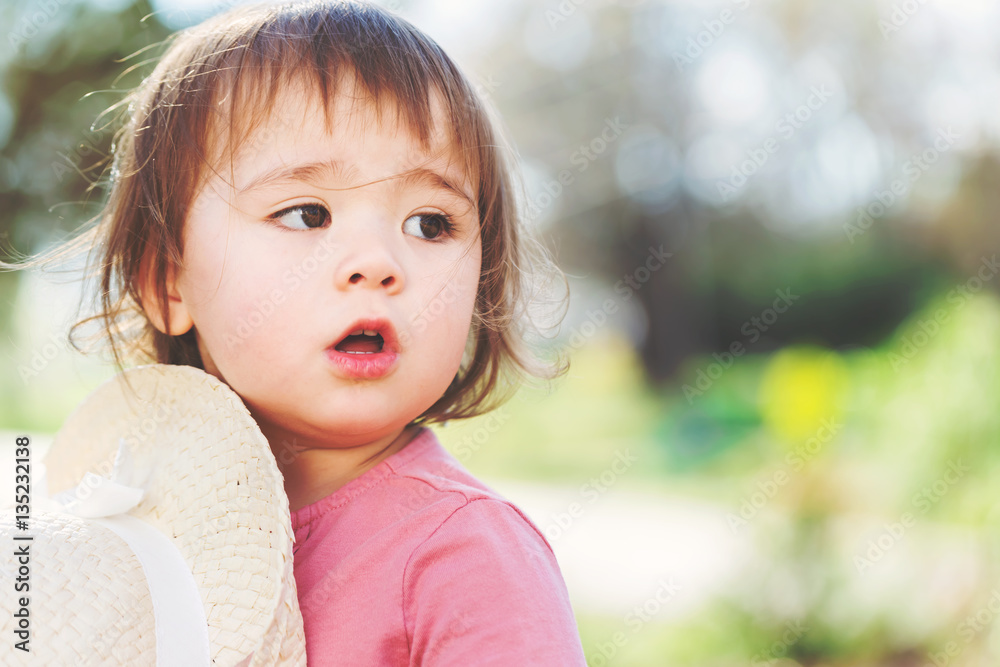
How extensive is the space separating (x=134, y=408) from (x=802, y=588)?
Result: 12.8 feet

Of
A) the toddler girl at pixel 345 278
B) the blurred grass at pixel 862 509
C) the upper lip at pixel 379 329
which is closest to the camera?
the toddler girl at pixel 345 278

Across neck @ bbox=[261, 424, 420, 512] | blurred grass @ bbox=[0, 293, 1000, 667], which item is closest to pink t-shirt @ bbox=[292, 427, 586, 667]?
neck @ bbox=[261, 424, 420, 512]

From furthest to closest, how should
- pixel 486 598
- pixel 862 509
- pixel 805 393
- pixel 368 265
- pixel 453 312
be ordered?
pixel 805 393 < pixel 862 509 < pixel 453 312 < pixel 368 265 < pixel 486 598

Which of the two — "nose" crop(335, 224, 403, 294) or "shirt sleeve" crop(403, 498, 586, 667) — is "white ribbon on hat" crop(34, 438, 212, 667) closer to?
"shirt sleeve" crop(403, 498, 586, 667)

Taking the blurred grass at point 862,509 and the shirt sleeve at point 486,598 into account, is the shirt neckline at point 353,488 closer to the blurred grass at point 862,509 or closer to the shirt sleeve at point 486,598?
the shirt sleeve at point 486,598

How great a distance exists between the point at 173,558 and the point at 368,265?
471mm

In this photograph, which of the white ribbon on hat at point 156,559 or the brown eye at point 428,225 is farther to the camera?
the brown eye at point 428,225

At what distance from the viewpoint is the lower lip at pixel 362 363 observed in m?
1.23

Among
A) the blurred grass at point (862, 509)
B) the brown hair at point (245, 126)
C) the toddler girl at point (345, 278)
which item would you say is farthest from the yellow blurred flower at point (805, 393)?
the toddler girl at point (345, 278)

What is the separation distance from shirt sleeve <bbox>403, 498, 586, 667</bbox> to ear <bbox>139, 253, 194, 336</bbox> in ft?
2.13

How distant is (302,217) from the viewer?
4.16ft

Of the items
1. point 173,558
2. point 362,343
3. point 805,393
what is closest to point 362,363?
point 362,343

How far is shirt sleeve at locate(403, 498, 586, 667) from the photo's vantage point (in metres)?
1.00

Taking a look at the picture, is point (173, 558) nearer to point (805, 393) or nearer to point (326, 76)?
point (326, 76)
